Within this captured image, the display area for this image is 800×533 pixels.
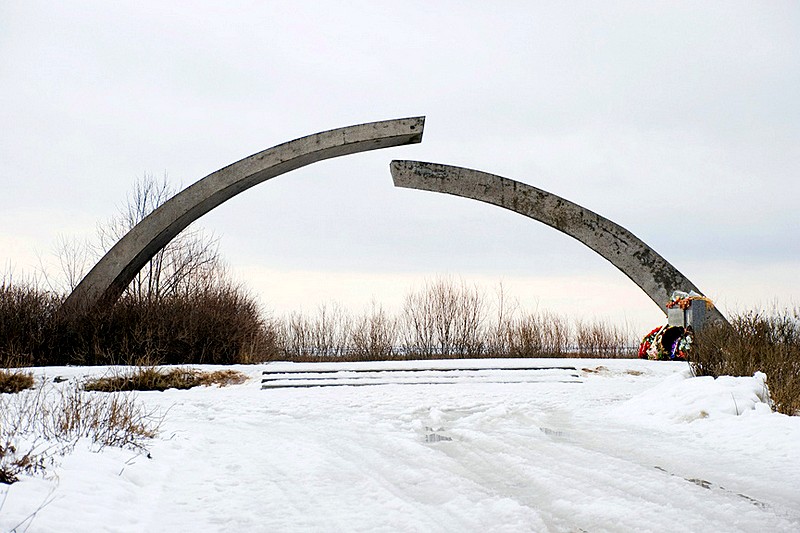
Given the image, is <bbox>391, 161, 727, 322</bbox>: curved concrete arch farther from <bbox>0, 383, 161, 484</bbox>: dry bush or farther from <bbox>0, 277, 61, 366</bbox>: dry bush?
<bbox>0, 383, 161, 484</bbox>: dry bush

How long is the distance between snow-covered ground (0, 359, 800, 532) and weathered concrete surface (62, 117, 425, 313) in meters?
7.55

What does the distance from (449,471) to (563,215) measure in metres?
11.0

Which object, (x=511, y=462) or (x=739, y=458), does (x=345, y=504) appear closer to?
(x=511, y=462)

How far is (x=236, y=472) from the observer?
4.72 m

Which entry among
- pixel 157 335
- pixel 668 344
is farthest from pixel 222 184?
pixel 668 344

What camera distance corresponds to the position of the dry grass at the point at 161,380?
10.5 m

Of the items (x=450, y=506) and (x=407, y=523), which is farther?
(x=450, y=506)

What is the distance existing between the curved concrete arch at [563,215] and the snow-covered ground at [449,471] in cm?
645

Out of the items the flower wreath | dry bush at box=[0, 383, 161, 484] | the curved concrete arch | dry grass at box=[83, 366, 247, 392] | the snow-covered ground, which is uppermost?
the curved concrete arch

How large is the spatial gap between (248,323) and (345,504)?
11329 mm

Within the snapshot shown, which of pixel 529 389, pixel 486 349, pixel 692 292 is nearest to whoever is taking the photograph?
pixel 529 389

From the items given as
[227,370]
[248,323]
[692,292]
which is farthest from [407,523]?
[692,292]

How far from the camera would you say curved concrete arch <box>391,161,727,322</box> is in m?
14.6

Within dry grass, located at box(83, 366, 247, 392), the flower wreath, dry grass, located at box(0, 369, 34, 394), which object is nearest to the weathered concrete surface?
dry grass, located at box(0, 369, 34, 394)
